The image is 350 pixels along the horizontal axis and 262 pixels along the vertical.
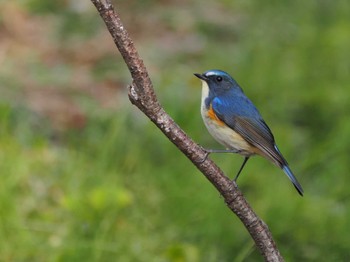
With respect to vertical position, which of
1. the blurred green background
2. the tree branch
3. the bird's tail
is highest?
the blurred green background

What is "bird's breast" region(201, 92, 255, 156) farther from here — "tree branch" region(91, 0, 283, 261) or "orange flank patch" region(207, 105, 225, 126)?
"tree branch" region(91, 0, 283, 261)

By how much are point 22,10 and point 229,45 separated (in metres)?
1.89

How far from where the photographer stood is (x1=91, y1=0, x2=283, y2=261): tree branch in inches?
103

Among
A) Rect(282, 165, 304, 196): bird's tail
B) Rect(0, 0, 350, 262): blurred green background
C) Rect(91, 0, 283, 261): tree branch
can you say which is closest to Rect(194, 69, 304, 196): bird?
Rect(282, 165, 304, 196): bird's tail

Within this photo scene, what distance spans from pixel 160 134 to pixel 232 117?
7.71 ft

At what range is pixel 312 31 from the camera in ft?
28.7

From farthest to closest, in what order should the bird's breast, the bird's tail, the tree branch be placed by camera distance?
the bird's breast → the bird's tail → the tree branch

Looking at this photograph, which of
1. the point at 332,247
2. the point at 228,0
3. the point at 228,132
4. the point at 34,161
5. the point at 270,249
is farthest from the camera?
the point at 228,0

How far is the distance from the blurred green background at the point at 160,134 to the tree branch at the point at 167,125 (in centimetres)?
146

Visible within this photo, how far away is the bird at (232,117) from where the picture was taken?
3.67m

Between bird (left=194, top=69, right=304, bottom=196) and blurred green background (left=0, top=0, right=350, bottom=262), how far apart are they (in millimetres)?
810

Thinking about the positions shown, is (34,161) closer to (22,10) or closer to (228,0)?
(22,10)

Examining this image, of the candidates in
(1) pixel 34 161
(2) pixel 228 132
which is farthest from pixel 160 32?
(2) pixel 228 132

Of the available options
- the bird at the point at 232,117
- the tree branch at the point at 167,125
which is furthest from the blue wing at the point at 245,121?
the tree branch at the point at 167,125
